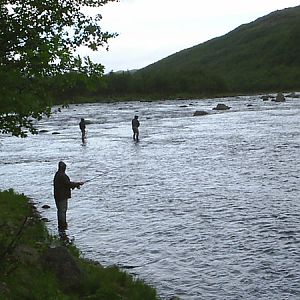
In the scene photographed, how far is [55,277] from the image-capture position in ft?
42.5

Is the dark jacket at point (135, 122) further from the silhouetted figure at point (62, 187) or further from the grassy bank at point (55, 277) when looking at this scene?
the grassy bank at point (55, 277)

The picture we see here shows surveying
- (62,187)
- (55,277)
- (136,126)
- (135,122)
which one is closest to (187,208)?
(62,187)

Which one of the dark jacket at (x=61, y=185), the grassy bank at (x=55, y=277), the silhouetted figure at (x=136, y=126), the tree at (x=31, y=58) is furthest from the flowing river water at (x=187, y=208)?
the tree at (x=31, y=58)

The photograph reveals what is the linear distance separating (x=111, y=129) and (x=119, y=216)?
43.5 meters

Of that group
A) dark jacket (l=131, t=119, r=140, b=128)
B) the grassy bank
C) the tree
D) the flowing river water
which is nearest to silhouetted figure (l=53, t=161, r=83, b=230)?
the flowing river water

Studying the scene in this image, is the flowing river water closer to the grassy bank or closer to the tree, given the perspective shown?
the grassy bank

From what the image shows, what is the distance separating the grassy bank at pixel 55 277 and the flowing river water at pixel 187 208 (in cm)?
100

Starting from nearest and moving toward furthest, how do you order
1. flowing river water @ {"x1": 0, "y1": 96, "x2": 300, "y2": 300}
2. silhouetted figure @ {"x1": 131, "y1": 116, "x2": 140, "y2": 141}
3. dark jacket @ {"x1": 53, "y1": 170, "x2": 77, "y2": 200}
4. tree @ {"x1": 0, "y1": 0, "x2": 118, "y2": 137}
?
tree @ {"x1": 0, "y1": 0, "x2": 118, "y2": 137}, flowing river water @ {"x1": 0, "y1": 96, "x2": 300, "y2": 300}, dark jacket @ {"x1": 53, "y1": 170, "x2": 77, "y2": 200}, silhouetted figure @ {"x1": 131, "y1": 116, "x2": 140, "y2": 141}

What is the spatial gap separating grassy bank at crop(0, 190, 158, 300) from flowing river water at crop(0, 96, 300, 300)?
3.29 feet

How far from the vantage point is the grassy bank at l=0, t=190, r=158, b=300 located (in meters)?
11.7

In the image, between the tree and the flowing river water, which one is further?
the flowing river water

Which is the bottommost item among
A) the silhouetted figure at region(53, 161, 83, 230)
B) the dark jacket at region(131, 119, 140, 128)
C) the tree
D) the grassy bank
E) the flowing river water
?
the flowing river water

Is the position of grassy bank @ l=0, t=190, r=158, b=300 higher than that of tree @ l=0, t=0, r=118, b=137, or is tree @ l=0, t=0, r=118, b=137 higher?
tree @ l=0, t=0, r=118, b=137

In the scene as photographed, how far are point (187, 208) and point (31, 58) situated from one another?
13112 mm
